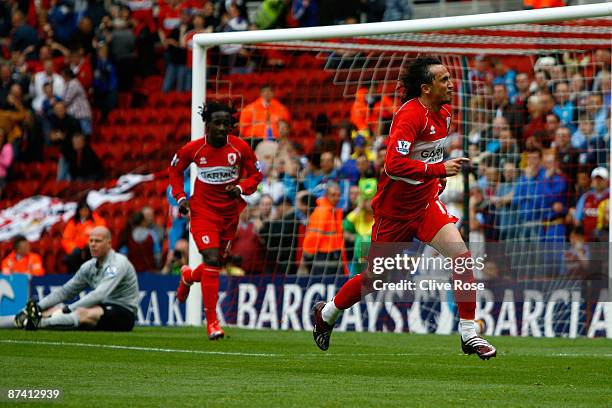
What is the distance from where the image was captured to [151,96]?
23.2 meters

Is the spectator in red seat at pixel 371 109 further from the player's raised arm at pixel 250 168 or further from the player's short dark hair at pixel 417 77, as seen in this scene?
the player's short dark hair at pixel 417 77

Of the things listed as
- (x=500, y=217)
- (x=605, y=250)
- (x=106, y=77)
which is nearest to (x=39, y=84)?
(x=106, y=77)

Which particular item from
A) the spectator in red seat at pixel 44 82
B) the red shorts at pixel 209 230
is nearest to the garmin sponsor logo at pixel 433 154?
the red shorts at pixel 209 230

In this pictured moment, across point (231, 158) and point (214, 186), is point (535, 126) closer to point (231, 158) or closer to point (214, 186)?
point (231, 158)

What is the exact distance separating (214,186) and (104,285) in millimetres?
1666

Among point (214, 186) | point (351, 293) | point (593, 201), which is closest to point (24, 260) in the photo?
point (214, 186)

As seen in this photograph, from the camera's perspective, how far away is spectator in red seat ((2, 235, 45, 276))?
18.4 metres

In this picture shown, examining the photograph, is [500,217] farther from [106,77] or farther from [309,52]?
[106,77]

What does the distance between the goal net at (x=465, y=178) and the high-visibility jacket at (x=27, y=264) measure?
3.22m

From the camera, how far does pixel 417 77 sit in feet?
31.0

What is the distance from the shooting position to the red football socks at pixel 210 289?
1244 cm

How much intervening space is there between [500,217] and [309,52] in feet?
10.8

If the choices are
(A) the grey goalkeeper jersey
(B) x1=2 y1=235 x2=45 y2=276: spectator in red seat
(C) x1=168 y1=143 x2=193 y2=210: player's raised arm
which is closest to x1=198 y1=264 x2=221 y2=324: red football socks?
(C) x1=168 y1=143 x2=193 y2=210: player's raised arm

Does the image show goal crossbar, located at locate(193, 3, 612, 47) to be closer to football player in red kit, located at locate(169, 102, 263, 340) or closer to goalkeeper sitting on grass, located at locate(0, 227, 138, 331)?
football player in red kit, located at locate(169, 102, 263, 340)
